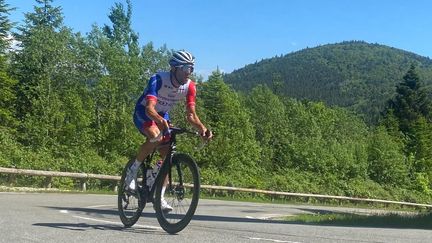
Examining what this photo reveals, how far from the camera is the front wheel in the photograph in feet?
20.5

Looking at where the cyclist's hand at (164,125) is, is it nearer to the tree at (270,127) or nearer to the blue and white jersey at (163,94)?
the blue and white jersey at (163,94)

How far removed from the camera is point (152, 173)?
21.9 feet

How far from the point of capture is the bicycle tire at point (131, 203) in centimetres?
678

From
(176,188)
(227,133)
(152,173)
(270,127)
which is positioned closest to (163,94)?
(152,173)

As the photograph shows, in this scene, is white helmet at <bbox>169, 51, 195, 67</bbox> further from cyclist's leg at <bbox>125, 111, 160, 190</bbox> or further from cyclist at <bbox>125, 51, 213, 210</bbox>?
cyclist's leg at <bbox>125, 111, 160, 190</bbox>

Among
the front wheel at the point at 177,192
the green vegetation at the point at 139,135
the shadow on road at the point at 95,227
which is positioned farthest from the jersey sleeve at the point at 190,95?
the green vegetation at the point at 139,135

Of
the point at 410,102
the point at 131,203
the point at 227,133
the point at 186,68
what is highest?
the point at 410,102

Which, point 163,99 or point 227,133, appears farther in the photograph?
point 227,133

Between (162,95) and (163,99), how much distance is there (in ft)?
0.16

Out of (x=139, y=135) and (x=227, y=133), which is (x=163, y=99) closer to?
(x=139, y=135)

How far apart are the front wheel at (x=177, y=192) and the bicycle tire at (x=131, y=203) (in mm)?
406

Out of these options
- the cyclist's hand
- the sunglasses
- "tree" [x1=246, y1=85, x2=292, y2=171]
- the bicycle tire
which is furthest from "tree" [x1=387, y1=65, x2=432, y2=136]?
the cyclist's hand

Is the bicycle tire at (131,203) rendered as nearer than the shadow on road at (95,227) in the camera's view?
No

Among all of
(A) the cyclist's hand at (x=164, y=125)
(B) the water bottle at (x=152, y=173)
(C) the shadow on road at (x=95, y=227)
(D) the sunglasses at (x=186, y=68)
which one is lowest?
(C) the shadow on road at (x=95, y=227)
